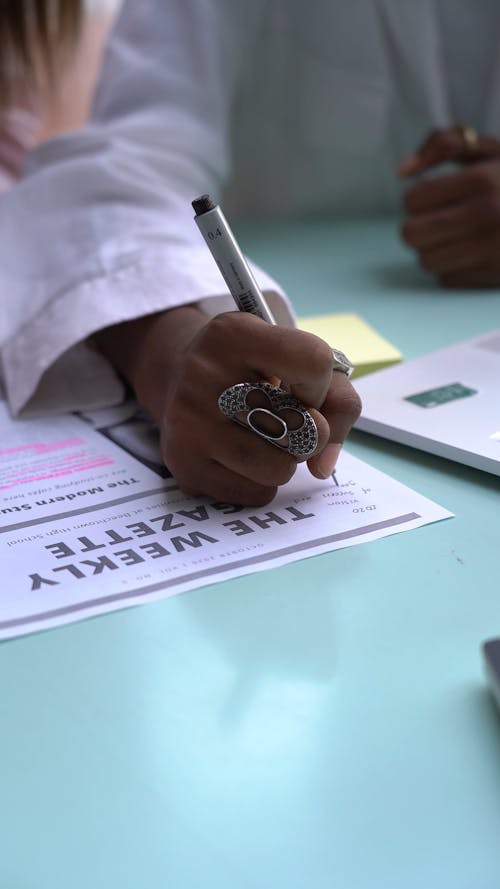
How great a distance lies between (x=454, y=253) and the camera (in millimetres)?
784

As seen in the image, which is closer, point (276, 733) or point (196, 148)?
point (276, 733)

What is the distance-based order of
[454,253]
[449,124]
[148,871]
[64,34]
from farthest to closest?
[64,34], [449,124], [454,253], [148,871]

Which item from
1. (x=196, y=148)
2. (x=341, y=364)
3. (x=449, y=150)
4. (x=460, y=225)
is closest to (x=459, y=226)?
(x=460, y=225)

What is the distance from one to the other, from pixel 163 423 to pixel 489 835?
0.27m

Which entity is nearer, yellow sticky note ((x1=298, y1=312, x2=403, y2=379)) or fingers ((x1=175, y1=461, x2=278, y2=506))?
fingers ((x1=175, y1=461, x2=278, y2=506))

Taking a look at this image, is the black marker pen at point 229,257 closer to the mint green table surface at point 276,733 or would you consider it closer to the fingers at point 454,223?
the mint green table surface at point 276,733

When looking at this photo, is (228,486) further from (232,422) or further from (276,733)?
(276,733)

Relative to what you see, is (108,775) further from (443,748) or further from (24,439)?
(24,439)

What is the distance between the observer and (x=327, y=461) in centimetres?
44

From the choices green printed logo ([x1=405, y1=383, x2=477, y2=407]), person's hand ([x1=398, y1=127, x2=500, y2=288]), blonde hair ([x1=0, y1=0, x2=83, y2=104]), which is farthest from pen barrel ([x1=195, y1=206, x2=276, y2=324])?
blonde hair ([x1=0, y1=0, x2=83, y2=104])

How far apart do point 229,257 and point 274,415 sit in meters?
0.08

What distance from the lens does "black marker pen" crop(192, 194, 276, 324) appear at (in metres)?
0.43

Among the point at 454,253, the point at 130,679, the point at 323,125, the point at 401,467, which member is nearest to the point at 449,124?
the point at 323,125

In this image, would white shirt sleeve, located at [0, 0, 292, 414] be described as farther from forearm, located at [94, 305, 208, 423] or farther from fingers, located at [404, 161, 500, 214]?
fingers, located at [404, 161, 500, 214]
